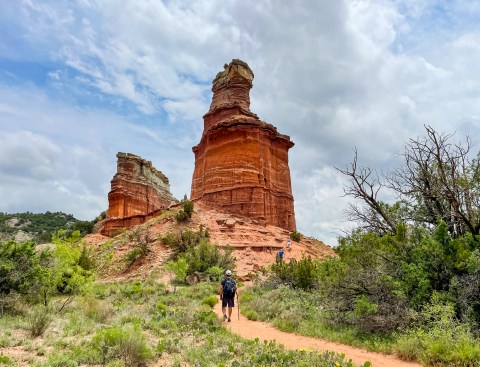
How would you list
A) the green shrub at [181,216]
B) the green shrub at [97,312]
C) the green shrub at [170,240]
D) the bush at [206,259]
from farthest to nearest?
the green shrub at [181,216]
the green shrub at [170,240]
the bush at [206,259]
the green shrub at [97,312]

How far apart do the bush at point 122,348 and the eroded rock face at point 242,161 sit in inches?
1101

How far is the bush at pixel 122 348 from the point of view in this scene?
6.48 meters

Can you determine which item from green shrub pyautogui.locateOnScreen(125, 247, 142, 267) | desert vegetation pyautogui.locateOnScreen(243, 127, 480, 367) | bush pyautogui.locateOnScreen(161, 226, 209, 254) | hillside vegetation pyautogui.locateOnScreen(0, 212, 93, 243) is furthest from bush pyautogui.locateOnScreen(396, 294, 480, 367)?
hillside vegetation pyautogui.locateOnScreen(0, 212, 93, 243)

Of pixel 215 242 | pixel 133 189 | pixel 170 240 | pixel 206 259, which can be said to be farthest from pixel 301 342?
pixel 133 189

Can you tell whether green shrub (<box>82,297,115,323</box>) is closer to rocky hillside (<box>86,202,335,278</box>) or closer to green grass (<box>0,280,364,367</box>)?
green grass (<box>0,280,364,367</box>)

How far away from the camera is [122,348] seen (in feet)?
21.6

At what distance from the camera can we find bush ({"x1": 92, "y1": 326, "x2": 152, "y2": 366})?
648cm

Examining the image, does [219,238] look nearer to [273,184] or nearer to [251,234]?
[251,234]

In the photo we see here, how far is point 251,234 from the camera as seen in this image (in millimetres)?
31000

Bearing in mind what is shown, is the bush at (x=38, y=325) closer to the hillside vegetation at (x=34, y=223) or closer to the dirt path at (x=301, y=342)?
the dirt path at (x=301, y=342)

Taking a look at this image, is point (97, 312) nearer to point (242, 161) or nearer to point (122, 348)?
point (122, 348)

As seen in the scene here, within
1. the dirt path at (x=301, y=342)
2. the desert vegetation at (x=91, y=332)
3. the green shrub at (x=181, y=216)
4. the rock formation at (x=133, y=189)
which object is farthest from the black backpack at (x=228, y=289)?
the rock formation at (x=133, y=189)

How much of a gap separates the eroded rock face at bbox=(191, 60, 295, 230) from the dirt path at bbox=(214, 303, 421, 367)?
74.5 feet

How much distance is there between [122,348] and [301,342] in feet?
15.6
